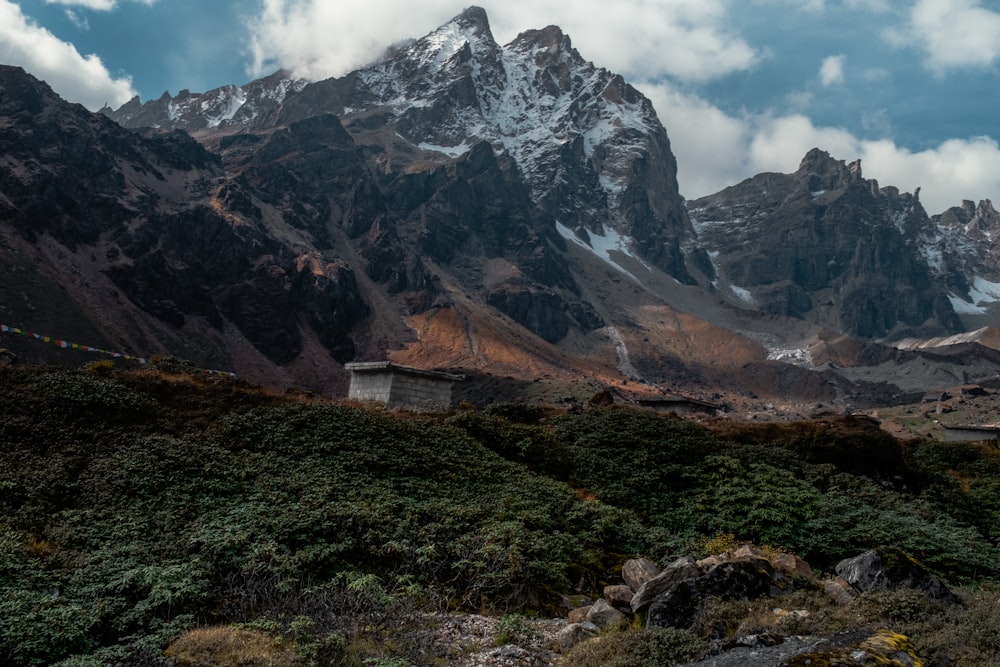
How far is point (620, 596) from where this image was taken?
44.4 ft

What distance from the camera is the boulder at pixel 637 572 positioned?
1423cm

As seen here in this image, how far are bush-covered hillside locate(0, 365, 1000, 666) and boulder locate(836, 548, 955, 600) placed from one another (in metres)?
3.64

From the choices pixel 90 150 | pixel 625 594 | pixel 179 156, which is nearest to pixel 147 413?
pixel 625 594

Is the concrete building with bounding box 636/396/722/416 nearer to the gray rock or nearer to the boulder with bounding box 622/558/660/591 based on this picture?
the boulder with bounding box 622/558/660/591

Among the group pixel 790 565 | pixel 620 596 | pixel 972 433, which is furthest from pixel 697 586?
pixel 972 433

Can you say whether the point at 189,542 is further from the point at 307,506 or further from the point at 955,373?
the point at 955,373

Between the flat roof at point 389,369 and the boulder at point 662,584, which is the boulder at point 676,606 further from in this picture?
the flat roof at point 389,369

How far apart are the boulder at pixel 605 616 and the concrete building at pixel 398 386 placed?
67.1 feet

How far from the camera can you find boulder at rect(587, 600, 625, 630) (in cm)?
1224

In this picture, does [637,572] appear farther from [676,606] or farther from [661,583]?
[676,606]

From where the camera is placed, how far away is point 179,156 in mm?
135250

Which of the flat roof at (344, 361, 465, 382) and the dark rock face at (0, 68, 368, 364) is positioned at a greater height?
the dark rock face at (0, 68, 368, 364)

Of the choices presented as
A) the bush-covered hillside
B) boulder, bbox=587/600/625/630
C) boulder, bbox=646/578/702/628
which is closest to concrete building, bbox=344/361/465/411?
the bush-covered hillside

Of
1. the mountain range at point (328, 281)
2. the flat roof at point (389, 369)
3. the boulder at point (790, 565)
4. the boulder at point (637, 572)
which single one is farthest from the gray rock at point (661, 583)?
the mountain range at point (328, 281)
